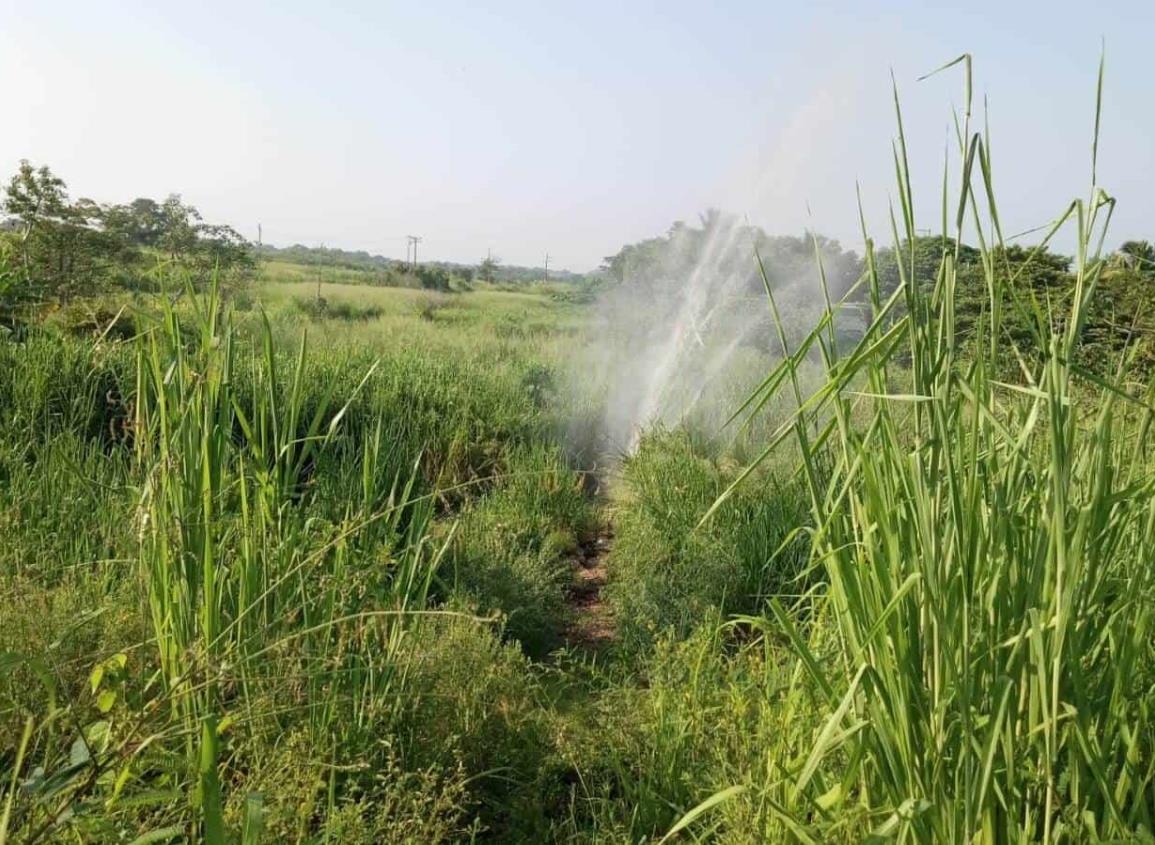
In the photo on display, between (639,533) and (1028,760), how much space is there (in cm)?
296

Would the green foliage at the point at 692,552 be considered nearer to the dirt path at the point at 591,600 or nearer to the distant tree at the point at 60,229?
the dirt path at the point at 591,600

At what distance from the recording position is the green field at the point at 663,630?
1.40 metres

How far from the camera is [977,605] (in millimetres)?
1573

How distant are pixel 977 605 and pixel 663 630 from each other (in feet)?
6.08

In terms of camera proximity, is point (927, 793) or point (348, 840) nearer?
point (927, 793)

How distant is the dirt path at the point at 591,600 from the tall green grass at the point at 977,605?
2237 millimetres

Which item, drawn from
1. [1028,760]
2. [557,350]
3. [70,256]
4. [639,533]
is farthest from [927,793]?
[70,256]

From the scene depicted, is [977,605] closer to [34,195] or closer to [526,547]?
[526,547]

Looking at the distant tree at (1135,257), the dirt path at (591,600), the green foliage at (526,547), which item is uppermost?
the distant tree at (1135,257)

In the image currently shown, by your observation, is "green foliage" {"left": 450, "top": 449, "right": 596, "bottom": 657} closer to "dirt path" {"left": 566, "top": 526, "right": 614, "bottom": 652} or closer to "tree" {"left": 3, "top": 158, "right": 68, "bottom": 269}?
"dirt path" {"left": 566, "top": 526, "right": 614, "bottom": 652}

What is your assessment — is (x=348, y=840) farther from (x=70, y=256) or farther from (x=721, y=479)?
(x=70, y=256)

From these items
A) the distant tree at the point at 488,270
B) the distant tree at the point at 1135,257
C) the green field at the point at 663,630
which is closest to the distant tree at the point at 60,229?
the green field at the point at 663,630

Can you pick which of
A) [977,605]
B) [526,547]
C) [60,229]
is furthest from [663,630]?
[60,229]

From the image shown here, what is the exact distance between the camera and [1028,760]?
1.48m
